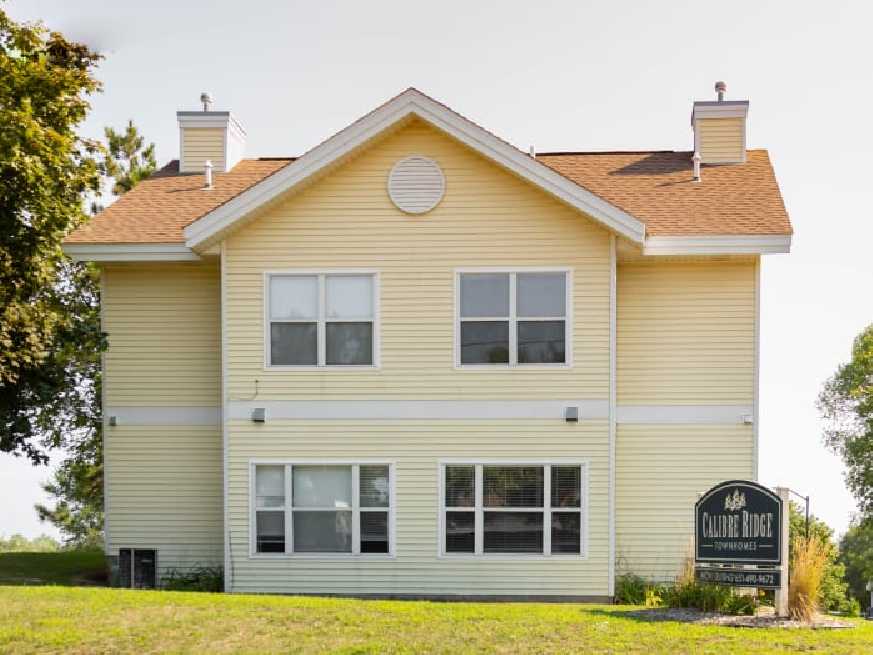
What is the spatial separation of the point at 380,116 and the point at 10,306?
8418 millimetres

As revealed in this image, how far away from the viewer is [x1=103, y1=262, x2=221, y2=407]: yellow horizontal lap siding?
1834 centimetres

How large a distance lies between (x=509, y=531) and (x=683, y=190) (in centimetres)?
725

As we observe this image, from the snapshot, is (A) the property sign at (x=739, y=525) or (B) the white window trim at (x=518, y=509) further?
(B) the white window trim at (x=518, y=509)

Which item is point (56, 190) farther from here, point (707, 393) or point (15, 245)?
point (707, 393)

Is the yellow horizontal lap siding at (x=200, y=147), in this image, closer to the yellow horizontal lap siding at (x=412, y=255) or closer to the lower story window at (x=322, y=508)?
the yellow horizontal lap siding at (x=412, y=255)

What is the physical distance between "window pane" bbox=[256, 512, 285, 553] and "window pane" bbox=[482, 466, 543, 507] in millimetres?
3469

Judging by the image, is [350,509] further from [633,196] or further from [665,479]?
[633,196]

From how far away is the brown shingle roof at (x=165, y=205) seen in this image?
18.0 m

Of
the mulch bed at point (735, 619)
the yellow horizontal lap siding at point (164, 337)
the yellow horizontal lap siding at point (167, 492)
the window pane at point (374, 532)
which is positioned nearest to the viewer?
the mulch bed at point (735, 619)

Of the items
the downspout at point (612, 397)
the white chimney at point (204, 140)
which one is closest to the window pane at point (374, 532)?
the downspout at point (612, 397)

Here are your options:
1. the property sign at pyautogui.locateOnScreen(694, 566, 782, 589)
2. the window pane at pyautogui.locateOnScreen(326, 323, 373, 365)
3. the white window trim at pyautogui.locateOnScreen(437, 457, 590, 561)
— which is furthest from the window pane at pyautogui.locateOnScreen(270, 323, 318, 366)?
the property sign at pyautogui.locateOnScreen(694, 566, 782, 589)

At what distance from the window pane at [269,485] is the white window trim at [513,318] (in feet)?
11.6

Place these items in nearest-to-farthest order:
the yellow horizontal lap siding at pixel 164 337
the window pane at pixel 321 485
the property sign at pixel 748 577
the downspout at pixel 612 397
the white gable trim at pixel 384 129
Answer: the property sign at pixel 748 577
the white gable trim at pixel 384 129
the downspout at pixel 612 397
the window pane at pixel 321 485
the yellow horizontal lap siding at pixel 164 337

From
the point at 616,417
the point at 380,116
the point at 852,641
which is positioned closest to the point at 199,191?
the point at 380,116
